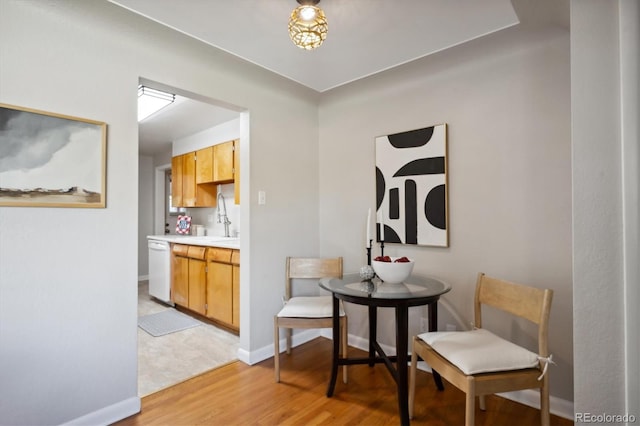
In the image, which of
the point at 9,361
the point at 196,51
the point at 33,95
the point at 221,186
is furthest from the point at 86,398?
the point at 221,186

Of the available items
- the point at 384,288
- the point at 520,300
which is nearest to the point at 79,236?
the point at 384,288

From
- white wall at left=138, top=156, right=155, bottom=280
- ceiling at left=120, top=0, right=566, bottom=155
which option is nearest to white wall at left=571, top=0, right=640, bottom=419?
ceiling at left=120, top=0, right=566, bottom=155

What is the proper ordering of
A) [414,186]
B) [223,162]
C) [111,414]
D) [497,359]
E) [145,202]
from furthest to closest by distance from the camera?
[145,202] < [223,162] < [414,186] < [111,414] < [497,359]

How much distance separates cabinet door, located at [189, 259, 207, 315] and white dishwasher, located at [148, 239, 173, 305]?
0.58 meters

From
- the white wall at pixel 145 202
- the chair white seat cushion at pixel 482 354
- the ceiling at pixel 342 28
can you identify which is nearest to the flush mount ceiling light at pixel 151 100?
the ceiling at pixel 342 28

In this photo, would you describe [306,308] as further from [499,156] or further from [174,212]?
[174,212]

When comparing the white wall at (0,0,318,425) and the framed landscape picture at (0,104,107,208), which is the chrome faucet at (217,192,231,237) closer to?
the white wall at (0,0,318,425)

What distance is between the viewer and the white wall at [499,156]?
6.19 feet

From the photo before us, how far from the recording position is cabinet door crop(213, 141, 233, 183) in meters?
3.68

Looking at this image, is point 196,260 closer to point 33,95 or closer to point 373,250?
point 373,250

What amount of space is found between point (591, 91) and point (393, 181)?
1.48 metres

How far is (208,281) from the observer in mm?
3371

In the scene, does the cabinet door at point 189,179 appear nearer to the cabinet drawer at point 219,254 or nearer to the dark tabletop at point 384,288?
the cabinet drawer at point 219,254

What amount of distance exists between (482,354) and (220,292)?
2434 millimetres
